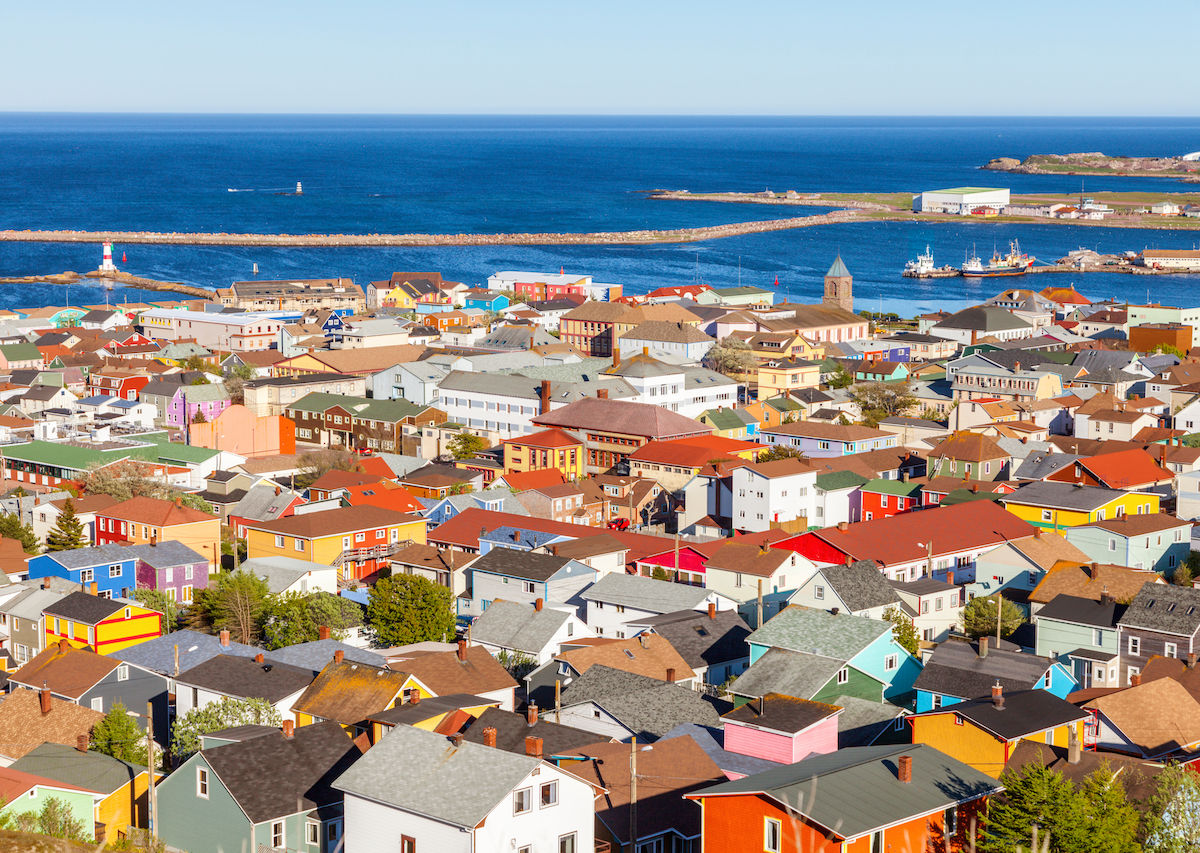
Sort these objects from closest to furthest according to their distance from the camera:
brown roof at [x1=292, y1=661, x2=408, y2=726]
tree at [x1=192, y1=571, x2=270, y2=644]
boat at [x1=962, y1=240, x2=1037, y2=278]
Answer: brown roof at [x1=292, y1=661, x2=408, y2=726] < tree at [x1=192, y1=571, x2=270, y2=644] < boat at [x1=962, y1=240, x2=1037, y2=278]

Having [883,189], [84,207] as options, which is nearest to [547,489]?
[84,207]

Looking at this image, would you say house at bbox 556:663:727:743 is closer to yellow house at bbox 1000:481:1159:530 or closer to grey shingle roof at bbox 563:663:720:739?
grey shingle roof at bbox 563:663:720:739

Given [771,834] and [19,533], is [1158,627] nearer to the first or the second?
[771,834]

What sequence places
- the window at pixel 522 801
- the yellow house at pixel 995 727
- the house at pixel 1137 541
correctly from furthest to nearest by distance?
the house at pixel 1137 541
the yellow house at pixel 995 727
the window at pixel 522 801

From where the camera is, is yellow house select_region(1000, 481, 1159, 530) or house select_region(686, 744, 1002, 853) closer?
house select_region(686, 744, 1002, 853)

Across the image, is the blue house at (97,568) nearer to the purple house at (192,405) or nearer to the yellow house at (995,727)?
the yellow house at (995,727)

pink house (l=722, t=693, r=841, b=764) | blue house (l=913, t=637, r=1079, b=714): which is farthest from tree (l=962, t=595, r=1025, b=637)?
pink house (l=722, t=693, r=841, b=764)

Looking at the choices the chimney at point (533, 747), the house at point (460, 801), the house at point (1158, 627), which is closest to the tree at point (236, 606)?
the chimney at point (533, 747)
